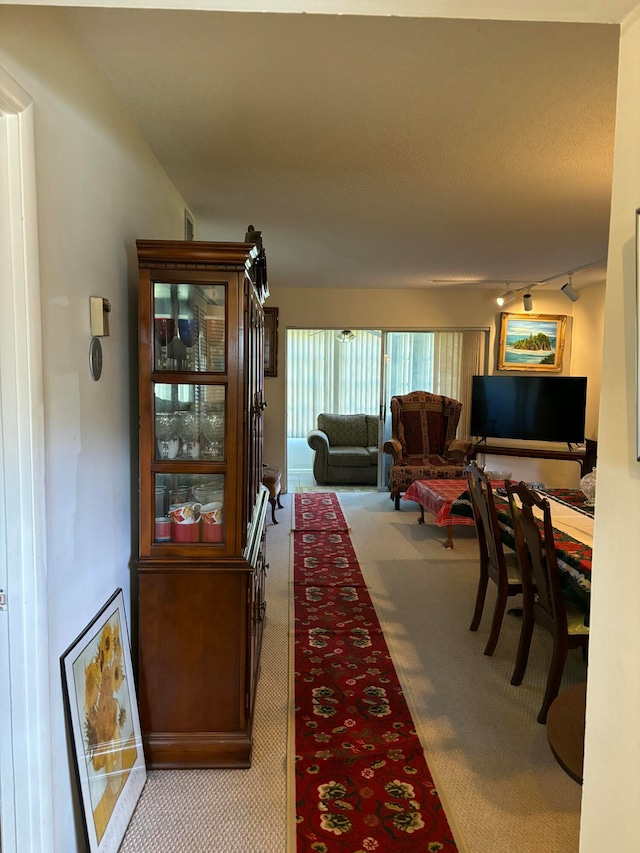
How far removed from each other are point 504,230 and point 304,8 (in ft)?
11.2

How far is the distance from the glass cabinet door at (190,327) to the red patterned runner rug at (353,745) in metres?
1.61

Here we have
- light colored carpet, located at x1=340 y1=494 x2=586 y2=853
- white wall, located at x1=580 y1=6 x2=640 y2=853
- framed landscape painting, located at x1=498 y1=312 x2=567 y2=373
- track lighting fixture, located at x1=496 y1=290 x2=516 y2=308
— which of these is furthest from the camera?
framed landscape painting, located at x1=498 y1=312 x2=567 y2=373

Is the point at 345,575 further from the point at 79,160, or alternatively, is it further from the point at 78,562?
the point at 79,160

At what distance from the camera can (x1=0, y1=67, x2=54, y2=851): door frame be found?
1289 mm

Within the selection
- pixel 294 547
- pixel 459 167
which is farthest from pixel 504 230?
pixel 294 547

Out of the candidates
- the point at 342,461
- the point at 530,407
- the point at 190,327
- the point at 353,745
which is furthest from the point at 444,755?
the point at 342,461

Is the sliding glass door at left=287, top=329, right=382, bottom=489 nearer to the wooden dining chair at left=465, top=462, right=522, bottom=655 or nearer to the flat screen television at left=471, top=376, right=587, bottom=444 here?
the flat screen television at left=471, top=376, right=587, bottom=444

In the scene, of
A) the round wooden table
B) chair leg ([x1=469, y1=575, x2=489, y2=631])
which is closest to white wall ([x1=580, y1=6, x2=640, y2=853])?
the round wooden table

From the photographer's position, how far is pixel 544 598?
251cm

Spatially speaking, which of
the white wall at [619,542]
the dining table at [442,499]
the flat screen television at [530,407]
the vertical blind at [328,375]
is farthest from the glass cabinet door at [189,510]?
the vertical blind at [328,375]

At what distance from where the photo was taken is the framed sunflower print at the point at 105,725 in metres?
1.60

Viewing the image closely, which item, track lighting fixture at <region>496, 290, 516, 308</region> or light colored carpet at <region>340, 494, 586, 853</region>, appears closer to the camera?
light colored carpet at <region>340, 494, 586, 853</region>

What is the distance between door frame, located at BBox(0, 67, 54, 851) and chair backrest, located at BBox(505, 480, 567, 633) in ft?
6.12

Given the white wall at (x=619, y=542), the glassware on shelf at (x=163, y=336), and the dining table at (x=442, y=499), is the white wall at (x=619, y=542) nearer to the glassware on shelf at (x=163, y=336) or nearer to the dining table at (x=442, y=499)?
the glassware on shelf at (x=163, y=336)
